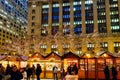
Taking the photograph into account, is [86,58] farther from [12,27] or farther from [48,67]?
[12,27]

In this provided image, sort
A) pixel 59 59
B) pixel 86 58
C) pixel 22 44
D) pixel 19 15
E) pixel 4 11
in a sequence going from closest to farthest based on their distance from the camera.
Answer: pixel 86 58, pixel 59 59, pixel 22 44, pixel 4 11, pixel 19 15

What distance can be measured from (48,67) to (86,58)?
6.18m

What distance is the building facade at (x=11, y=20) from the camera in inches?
4350

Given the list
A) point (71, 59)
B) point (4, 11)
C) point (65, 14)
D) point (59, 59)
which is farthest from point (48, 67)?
point (4, 11)

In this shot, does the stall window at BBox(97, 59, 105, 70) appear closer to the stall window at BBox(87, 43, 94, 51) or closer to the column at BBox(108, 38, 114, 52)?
the stall window at BBox(87, 43, 94, 51)

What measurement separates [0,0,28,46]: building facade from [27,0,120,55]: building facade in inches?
1437

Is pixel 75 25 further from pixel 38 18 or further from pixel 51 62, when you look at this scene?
pixel 51 62

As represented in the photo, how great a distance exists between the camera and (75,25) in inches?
2808

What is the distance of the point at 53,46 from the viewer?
70.9 meters

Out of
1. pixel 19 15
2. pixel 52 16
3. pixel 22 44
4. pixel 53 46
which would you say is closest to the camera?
pixel 22 44

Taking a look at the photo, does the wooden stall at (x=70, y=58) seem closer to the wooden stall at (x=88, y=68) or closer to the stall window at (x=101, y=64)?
the wooden stall at (x=88, y=68)

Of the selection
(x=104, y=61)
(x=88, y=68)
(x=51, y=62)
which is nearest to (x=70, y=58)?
(x=88, y=68)

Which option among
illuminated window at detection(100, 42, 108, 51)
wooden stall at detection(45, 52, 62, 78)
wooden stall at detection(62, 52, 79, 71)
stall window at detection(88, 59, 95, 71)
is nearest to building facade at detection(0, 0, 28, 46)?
illuminated window at detection(100, 42, 108, 51)

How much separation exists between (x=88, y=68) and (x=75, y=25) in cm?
4619
